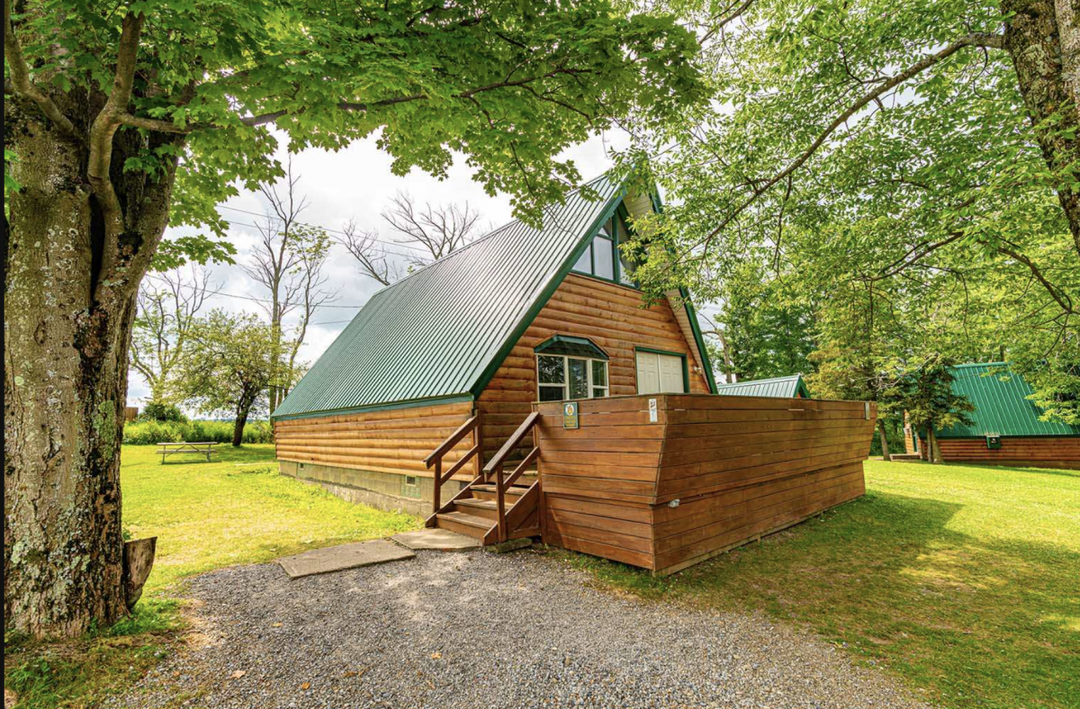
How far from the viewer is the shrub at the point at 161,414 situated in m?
27.8

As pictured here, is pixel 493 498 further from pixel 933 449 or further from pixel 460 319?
pixel 933 449

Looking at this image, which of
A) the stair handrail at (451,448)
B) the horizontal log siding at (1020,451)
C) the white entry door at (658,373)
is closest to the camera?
the stair handrail at (451,448)

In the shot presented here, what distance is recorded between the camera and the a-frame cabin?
6273 millimetres

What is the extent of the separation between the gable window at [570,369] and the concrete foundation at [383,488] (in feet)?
7.83

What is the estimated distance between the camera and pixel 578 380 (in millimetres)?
10164

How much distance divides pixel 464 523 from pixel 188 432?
25674 millimetres

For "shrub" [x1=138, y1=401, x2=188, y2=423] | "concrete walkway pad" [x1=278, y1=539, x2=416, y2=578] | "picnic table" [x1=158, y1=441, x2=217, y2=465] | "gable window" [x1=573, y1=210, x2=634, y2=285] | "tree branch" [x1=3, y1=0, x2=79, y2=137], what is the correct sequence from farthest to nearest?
"shrub" [x1=138, y1=401, x2=188, y2=423]
"picnic table" [x1=158, y1=441, x2=217, y2=465]
"gable window" [x1=573, y1=210, x2=634, y2=285]
"concrete walkway pad" [x1=278, y1=539, x2=416, y2=578]
"tree branch" [x1=3, y1=0, x2=79, y2=137]

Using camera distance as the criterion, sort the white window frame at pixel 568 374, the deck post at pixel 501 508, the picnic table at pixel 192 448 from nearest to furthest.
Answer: the deck post at pixel 501 508, the white window frame at pixel 568 374, the picnic table at pixel 192 448

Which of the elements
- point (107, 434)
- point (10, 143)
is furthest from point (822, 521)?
point (10, 143)

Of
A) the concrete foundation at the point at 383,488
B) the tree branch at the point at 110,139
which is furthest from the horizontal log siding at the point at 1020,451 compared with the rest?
the tree branch at the point at 110,139

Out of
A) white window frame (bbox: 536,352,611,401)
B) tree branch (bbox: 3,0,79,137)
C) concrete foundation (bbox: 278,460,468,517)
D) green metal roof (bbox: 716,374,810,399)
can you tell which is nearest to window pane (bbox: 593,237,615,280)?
white window frame (bbox: 536,352,611,401)

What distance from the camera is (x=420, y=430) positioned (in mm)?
9422

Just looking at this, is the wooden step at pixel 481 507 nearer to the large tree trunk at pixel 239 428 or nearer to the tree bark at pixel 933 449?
the large tree trunk at pixel 239 428

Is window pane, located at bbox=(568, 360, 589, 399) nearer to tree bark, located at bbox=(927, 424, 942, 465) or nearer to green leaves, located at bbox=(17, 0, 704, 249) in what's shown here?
green leaves, located at bbox=(17, 0, 704, 249)
